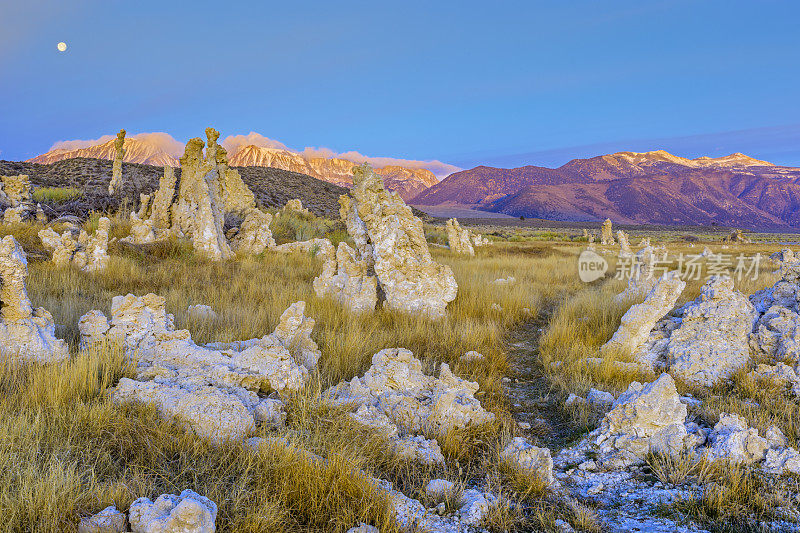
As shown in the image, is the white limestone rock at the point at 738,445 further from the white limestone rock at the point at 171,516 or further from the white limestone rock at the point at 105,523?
the white limestone rock at the point at 105,523

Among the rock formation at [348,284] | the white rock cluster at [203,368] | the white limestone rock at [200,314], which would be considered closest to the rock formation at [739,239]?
the rock formation at [348,284]

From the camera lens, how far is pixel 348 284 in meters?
6.71

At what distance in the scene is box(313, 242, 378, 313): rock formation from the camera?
6.39 m

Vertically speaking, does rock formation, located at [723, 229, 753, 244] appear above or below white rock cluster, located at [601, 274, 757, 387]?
above

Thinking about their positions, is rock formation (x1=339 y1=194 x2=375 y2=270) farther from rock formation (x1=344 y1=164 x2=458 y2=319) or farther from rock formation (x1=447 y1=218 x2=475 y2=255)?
rock formation (x1=447 y1=218 x2=475 y2=255)

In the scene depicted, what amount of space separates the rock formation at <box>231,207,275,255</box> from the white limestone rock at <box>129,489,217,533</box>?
9953 millimetres

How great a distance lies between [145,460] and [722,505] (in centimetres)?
321

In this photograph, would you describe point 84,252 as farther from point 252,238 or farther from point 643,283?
point 643,283

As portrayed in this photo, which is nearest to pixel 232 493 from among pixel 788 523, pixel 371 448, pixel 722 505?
pixel 371 448

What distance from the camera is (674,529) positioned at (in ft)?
7.14

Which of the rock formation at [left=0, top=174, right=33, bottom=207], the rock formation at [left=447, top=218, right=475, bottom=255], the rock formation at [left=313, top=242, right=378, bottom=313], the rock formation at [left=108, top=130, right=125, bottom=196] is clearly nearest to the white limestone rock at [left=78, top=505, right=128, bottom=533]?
the rock formation at [left=313, top=242, right=378, bottom=313]

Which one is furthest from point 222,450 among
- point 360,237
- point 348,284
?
point 360,237

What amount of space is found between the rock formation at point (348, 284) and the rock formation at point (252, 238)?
5017 millimetres

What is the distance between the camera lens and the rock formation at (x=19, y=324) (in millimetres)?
3250
